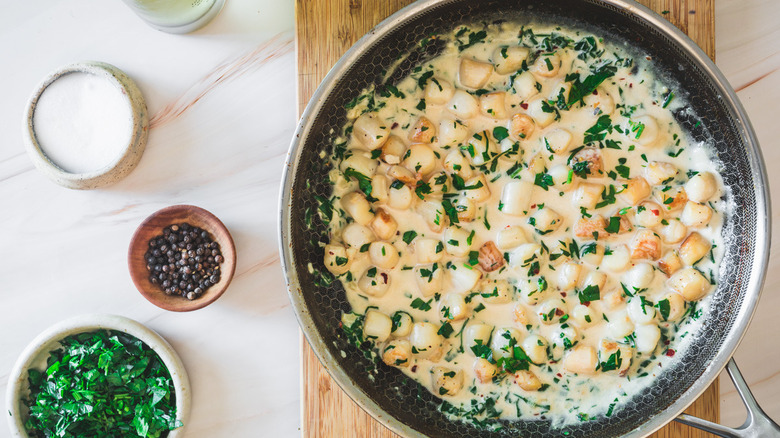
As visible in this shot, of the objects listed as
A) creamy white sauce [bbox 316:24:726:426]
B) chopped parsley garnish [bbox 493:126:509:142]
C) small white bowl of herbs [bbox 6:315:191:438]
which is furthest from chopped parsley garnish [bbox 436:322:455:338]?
small white bowl of herbs [bbox 6:315:191:438]

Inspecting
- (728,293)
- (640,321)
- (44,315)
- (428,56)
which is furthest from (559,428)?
(44,315)

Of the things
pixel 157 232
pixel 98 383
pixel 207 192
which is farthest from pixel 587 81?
pixel 98 383

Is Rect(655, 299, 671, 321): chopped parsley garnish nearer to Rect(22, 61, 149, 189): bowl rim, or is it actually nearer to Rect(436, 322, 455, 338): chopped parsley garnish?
Rect(436, 322, 455, 338): chopped parsley garnish

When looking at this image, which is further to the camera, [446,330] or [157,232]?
[157,232]

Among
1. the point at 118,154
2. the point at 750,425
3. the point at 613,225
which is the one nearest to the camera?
the point at 750,425

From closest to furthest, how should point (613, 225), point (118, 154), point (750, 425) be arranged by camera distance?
point (750, 425) < point (613, 225) < point (118, 154)

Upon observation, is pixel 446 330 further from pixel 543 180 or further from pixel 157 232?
pixel 157 232

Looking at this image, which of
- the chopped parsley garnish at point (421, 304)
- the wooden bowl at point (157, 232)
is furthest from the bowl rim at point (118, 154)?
the chopped parsley garnish at point (421, 304)
